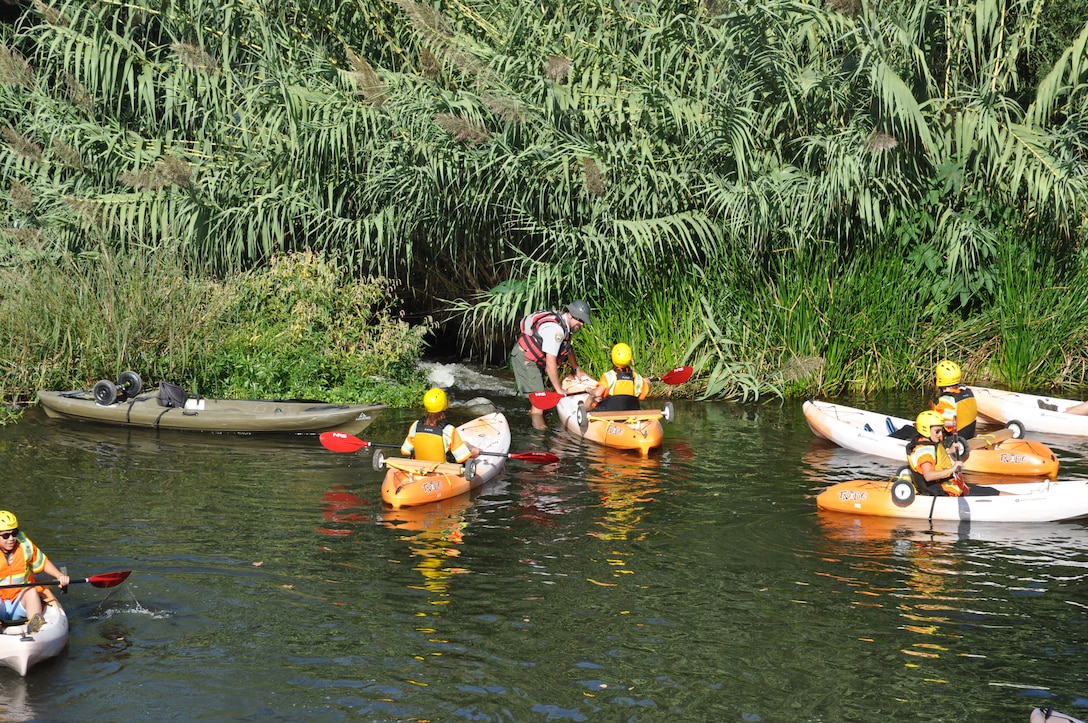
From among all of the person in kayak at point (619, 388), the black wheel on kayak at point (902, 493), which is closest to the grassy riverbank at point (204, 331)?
the person in kayak at point (619, 388)

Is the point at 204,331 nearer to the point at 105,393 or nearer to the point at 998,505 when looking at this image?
the point at 105,393

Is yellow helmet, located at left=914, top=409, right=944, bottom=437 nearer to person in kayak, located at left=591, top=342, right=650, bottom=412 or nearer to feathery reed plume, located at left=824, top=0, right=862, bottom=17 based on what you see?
person in kayak, located at left=591, top=342, right=650, bottom=412

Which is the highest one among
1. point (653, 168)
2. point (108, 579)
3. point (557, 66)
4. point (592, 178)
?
point (557, 66)

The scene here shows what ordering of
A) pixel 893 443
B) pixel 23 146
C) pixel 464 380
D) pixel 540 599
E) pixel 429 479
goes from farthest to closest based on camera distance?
pixel 464 380 → pixel 23 146 → pixel 893 443 → pixel 429 479 → pixel 540 599

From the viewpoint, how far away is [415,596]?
8.11 m

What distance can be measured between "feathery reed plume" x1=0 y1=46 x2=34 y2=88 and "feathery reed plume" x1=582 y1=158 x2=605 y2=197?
22.5 feet

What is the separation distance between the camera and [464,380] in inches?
639

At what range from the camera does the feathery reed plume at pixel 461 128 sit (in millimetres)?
13828

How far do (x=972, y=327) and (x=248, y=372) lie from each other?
833cm

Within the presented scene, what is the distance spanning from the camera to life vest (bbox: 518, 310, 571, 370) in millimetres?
14188

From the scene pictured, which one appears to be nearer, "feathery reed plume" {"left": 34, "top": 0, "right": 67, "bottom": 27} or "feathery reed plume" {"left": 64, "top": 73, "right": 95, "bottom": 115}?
"feathery reed plume" {"left": 34, "top": 0, "right": 67, "bottom": 27}

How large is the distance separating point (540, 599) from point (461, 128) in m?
7.12

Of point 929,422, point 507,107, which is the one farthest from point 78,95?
point 929,422

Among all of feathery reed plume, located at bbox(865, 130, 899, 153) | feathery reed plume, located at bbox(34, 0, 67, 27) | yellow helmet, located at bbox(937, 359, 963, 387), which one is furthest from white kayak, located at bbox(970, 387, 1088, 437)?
feathery reed plume, located at bbox(34, 0, 67, 27)
